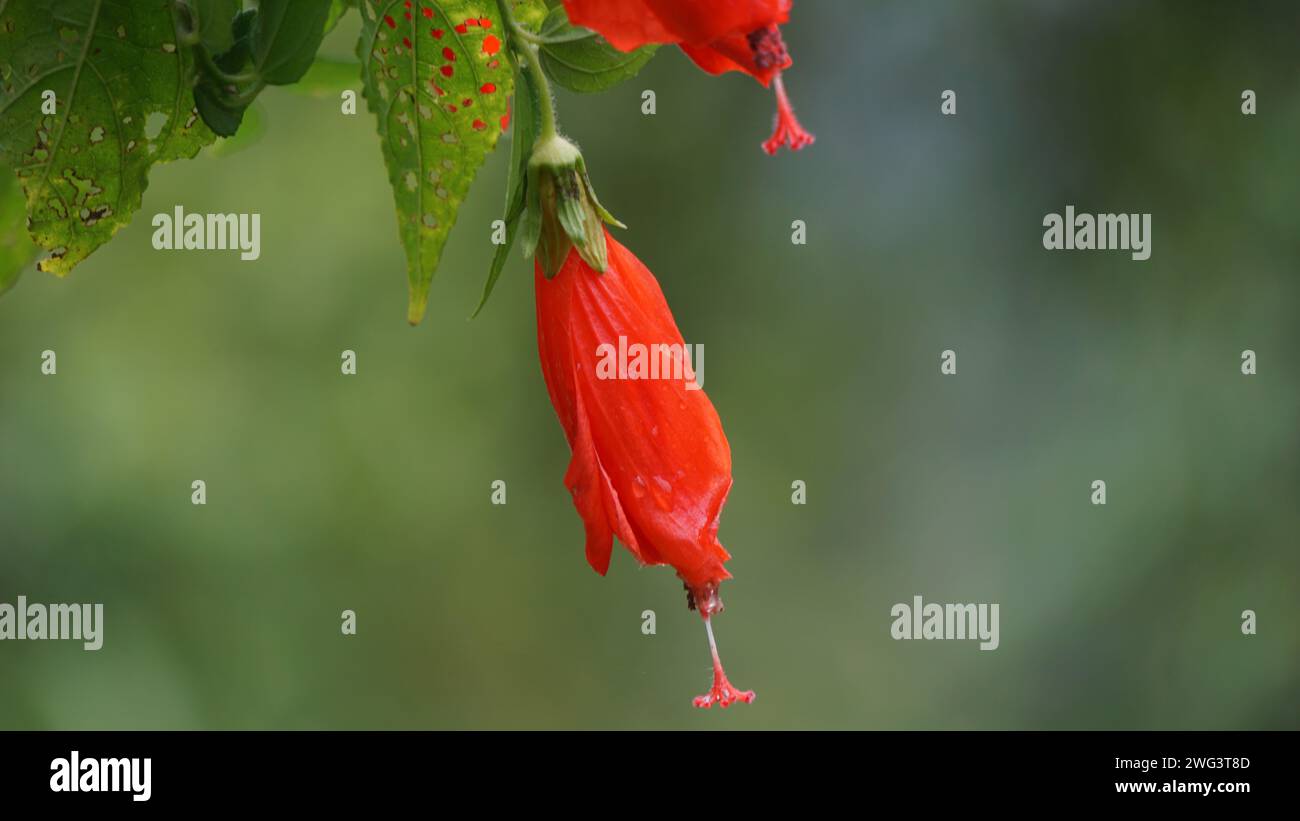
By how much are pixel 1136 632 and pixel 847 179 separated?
936 mm

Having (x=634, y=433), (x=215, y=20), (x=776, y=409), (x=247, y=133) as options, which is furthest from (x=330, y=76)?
(x=776, y=409)

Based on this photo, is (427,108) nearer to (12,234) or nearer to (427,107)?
(427,107)

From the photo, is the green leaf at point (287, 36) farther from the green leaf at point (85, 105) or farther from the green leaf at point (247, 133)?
the green leaf at point (247, 133)

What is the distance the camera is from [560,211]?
566 millimetres

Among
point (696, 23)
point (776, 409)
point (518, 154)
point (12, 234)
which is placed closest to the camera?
point (696, 23)

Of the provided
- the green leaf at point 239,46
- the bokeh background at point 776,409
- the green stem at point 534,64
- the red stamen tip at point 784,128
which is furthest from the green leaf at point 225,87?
the bokeh background at point 776,409

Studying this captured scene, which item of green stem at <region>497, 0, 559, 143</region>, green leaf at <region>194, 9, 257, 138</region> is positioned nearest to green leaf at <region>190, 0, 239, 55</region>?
→ green leaf at <region>194, 9, 257, 138</region>

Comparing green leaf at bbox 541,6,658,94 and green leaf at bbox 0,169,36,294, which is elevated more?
green leaf at bbox 541,6,658,94

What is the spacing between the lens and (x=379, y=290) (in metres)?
1.94

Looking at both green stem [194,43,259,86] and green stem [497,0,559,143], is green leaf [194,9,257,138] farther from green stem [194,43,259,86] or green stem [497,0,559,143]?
green stem [497,0,559,143]

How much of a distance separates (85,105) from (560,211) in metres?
0.19

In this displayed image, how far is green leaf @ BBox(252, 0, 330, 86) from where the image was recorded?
0.51 m

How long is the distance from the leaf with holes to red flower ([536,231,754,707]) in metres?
0.09

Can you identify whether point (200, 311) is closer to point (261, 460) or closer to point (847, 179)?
point (261, 460)
